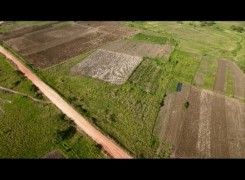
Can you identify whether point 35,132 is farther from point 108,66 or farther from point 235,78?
point 235,78

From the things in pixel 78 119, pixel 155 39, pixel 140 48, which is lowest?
pixel 78 119

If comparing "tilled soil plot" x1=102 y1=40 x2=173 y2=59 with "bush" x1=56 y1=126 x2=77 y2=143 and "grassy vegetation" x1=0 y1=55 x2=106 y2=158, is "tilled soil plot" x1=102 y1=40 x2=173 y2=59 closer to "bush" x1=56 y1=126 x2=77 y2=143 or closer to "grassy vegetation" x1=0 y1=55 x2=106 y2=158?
"grassy vegetation" x1=0 y1=55 x2=106 y2=158

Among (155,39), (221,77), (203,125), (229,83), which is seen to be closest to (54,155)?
(203,125)

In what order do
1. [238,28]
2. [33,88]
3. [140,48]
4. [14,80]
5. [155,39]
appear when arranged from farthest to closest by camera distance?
[238,28], [155,39], [140,48], [14,80], [33,88]

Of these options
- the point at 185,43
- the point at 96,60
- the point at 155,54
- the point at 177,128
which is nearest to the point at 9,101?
the point at 96,60

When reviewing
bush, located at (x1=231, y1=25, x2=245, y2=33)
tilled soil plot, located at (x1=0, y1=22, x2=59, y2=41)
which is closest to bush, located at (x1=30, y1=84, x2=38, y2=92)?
tilled soil plot, located at (x1=0, y1=22, x2=59, y2=41)
